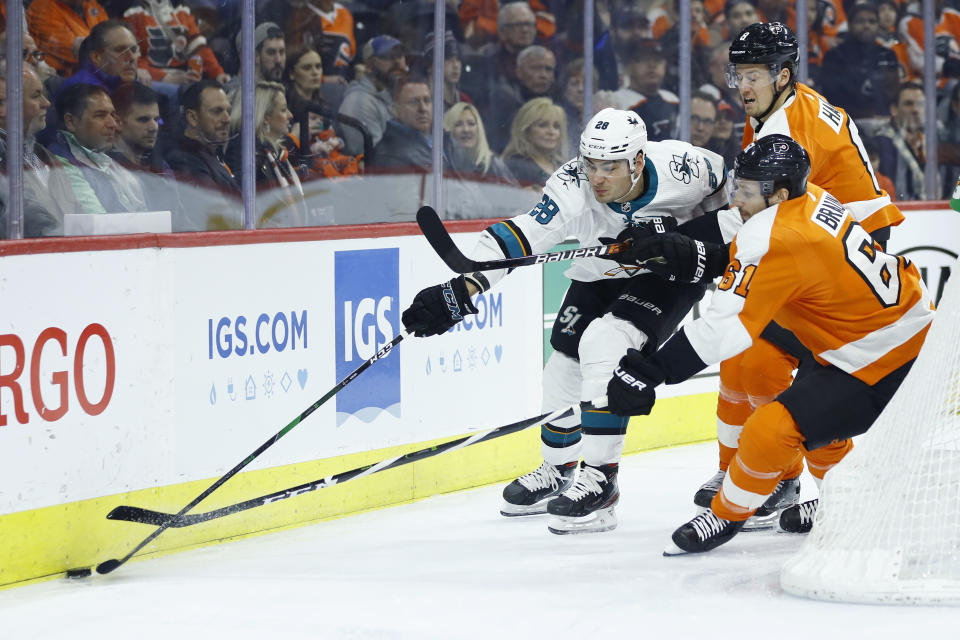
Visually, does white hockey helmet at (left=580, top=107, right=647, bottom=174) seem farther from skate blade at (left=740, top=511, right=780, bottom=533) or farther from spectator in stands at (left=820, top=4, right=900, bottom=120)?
spectator in stands at (left=820, top=4, right=900, bottom=120)

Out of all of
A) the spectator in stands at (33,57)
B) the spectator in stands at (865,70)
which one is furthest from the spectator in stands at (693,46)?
the spectator in stands at (33,57)

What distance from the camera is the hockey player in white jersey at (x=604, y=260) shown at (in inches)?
129

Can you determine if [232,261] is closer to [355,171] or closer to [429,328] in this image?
[429,328]

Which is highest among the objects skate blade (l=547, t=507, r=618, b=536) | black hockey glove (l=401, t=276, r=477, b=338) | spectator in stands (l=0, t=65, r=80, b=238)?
spectator in stands (l=0, t=65, r=80, b=238)

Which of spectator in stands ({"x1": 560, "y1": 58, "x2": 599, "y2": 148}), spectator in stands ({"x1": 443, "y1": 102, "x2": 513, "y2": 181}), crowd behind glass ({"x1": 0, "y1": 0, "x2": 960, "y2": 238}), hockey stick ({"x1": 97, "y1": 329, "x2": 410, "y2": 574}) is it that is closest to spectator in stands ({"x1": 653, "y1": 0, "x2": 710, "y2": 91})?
crowd behind glass ({"x1": 0, "y1": 0, "x2": 960, "y2": 238})

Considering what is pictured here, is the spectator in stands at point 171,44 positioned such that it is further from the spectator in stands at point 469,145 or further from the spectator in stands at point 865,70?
the spectator in stands at point 865,70

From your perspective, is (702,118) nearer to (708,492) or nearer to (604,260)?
(604,260)

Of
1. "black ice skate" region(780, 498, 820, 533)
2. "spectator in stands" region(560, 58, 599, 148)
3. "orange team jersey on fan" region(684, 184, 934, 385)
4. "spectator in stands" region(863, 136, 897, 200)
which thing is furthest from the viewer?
"spectator in stands" region(863, 136, 897, 200)

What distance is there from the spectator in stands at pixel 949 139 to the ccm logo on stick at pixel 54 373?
3890mm

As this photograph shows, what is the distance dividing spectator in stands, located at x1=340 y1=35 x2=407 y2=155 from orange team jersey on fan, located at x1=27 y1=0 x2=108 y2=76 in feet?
3.03

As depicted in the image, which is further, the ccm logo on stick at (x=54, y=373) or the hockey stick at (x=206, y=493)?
the hockey stick at (x=206, y=493)

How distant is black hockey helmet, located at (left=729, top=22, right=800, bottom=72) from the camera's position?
3246 millimetres

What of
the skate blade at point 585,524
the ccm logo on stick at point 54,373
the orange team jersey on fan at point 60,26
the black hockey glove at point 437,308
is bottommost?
the skate blade at point 585,524

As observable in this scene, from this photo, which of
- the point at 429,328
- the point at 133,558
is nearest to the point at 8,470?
the point at 133,558
